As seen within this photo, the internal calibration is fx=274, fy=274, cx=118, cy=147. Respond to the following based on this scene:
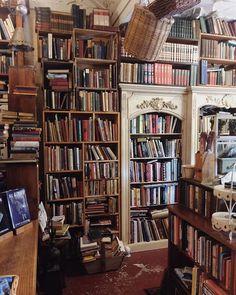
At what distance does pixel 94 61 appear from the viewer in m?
3.12

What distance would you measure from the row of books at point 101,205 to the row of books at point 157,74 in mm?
1406

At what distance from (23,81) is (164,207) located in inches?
90.5

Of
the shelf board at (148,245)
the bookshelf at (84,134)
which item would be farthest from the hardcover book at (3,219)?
the shelf board at (148,245)

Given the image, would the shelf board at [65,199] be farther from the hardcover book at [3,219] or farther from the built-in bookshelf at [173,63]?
the built-in bookshelf at [173,63]

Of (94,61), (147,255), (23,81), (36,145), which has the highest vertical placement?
(94,61)

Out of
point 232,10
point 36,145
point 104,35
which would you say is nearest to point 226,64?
point 232,10

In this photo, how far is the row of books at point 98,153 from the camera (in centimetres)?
315

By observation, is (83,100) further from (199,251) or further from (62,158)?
(199,251)

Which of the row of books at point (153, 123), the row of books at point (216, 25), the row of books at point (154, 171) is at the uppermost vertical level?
the row of books at point (216, 25)

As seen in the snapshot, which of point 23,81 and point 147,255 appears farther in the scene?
point 147,255

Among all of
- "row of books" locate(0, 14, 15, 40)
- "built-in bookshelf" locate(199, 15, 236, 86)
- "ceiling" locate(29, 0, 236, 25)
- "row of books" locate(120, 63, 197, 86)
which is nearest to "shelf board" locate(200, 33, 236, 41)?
"built-in bookshelf" locate(199, 15, 236, 86)

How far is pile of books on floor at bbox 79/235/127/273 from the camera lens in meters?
2.81

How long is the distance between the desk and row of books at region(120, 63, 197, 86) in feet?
6.59

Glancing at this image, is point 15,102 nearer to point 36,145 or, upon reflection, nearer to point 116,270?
point 36,145
